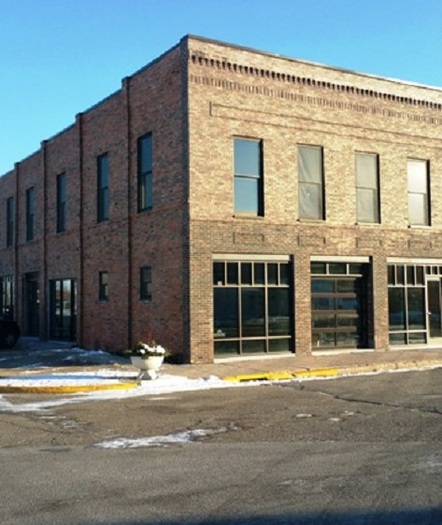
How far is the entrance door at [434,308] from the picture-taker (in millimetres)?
23375

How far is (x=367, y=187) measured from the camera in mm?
22297

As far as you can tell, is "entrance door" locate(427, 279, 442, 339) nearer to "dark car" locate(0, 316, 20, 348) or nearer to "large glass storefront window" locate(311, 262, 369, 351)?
"large glass storefront window" locate(311, 262, 369, 351)

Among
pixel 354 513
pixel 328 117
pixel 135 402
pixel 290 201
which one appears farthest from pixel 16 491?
pixel 328 117

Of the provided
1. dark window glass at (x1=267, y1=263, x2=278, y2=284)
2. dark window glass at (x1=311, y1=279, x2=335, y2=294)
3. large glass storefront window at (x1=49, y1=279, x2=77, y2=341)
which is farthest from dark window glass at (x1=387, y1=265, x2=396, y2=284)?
large glass storefront window at (x1=49, y1=279, x2=77, y2=341)

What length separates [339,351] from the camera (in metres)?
21.2

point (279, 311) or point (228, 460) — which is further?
point (279, 311)

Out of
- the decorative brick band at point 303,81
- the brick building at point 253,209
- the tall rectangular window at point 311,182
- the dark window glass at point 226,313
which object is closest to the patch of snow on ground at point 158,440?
the brick building at point 253,209

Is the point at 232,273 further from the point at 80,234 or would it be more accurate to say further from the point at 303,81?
the point at 80,234

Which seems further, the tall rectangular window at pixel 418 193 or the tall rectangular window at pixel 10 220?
the tall rectangular window at pixel 10 220

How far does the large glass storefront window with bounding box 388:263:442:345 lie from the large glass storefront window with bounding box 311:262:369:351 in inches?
43.6

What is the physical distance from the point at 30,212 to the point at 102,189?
26.9 ft

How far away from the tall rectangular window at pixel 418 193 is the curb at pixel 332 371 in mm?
6014

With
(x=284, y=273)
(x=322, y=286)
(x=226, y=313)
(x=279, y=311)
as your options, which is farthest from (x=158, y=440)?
(x=322, y=286)

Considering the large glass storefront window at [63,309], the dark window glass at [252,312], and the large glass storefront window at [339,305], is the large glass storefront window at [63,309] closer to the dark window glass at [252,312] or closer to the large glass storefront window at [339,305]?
the dark window glass at [252,312]
